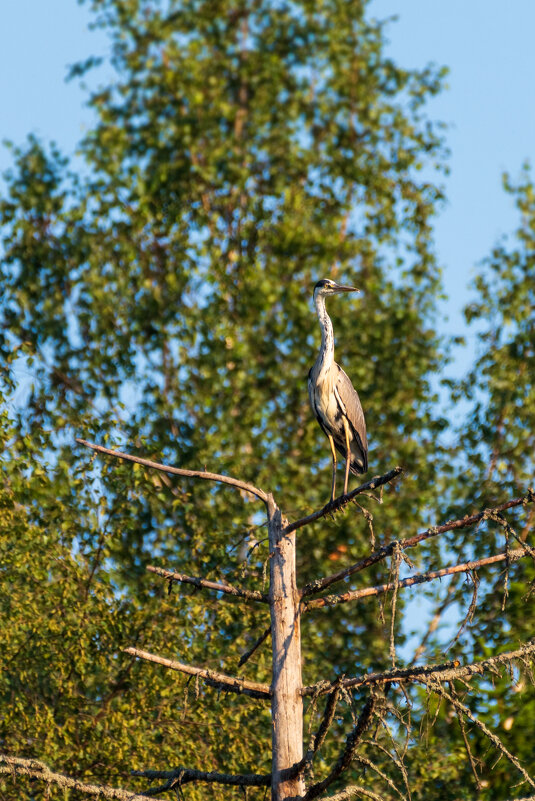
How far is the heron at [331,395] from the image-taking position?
9047mm

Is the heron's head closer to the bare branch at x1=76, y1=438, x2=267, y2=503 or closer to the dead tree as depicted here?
the dead tree

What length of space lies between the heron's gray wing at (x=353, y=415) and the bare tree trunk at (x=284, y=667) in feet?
8.72

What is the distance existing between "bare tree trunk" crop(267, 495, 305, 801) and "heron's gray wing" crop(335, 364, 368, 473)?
8.72 feet

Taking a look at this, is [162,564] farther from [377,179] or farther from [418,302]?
[377,179]

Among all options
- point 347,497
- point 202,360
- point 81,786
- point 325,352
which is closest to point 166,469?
point 347,497

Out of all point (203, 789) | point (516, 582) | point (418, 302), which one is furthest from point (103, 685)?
point (418, 302)

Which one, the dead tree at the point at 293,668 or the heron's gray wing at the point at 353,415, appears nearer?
the dead tree at the point at 293,668

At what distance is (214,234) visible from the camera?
1817 cm

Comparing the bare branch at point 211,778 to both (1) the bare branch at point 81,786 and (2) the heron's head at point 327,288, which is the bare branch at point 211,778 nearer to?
(1) the bare branch at point 81,786

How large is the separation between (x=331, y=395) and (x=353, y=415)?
37 centimetres

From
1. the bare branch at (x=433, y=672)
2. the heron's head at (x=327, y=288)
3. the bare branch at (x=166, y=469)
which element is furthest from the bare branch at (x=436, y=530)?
the heron's head at (x=327, y=288)

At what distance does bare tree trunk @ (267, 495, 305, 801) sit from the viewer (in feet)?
20.5

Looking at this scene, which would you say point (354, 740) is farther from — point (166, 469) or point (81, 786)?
point (81, 786)

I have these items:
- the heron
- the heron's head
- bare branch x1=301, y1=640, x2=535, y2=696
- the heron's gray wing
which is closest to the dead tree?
bare branch x1=301, y1=640, x2=535, y2=696
